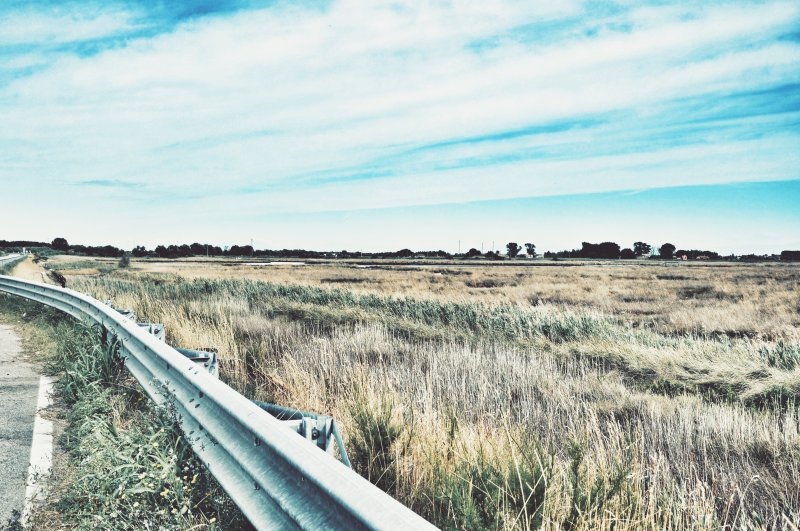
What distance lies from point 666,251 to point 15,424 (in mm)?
196888

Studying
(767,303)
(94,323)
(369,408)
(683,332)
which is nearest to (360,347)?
(94,323)

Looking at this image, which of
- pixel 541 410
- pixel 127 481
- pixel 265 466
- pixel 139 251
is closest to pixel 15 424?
pixel 127 481

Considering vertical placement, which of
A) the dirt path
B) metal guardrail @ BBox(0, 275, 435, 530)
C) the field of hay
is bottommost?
the field of hay

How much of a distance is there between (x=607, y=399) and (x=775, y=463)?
2.48 meters

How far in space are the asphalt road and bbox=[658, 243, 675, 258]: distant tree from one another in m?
191

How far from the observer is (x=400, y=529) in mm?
1676

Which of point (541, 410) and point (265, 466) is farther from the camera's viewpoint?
point (541, 410)

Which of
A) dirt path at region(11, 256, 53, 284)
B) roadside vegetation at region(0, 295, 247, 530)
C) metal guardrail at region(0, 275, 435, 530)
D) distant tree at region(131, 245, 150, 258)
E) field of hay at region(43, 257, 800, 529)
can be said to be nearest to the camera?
metal guardrail at region(0, 275, 435, 530)

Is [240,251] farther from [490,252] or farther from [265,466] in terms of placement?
[265,466]

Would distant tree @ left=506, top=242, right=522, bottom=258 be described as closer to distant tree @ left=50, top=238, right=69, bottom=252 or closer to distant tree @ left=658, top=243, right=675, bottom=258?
distant tree @ left=658, top=243, right=675, bottom=258

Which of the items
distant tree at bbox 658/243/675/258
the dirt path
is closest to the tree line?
distant tree at bbox 658/243/675/258

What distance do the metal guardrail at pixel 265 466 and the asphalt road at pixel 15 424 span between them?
95cm

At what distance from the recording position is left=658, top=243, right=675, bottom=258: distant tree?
586 ft

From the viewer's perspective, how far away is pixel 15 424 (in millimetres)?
4824
